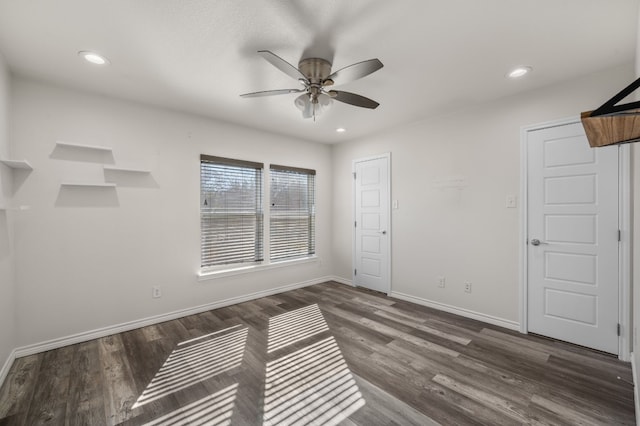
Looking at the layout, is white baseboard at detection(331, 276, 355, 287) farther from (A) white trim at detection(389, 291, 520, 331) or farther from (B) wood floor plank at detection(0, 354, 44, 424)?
(B) wood floor plank at detection(0, 354, 44, 424)

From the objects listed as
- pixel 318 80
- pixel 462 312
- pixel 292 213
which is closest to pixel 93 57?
pixel 318 80

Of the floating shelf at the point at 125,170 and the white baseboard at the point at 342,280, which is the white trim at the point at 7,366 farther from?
the white baseboard at the point at 342,280

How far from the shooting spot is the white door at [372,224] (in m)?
4.30

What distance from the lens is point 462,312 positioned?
3.43m

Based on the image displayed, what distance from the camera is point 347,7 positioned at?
1.73 metres

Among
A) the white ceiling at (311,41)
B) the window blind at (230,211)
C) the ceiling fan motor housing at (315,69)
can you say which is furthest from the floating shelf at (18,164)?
the ceiling fan motor housing at (315,69)

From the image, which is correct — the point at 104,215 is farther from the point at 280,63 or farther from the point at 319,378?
the point at 319,378

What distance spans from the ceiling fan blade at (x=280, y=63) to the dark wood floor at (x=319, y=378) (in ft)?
Result: 7.62

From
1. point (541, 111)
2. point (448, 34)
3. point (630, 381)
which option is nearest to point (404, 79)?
point (448, 34)

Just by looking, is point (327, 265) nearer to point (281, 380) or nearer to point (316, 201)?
point (316, 201)

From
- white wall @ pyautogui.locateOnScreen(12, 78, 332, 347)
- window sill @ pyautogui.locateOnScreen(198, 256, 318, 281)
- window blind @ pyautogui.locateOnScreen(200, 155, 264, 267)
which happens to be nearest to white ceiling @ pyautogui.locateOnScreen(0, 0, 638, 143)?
white wall @ pyautogui.locateOnScreen(12, 78, 332, 347)

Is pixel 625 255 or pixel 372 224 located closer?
pixel 625 255

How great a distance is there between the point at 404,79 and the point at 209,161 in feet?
8.39

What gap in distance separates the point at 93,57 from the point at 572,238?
14.7 feet
